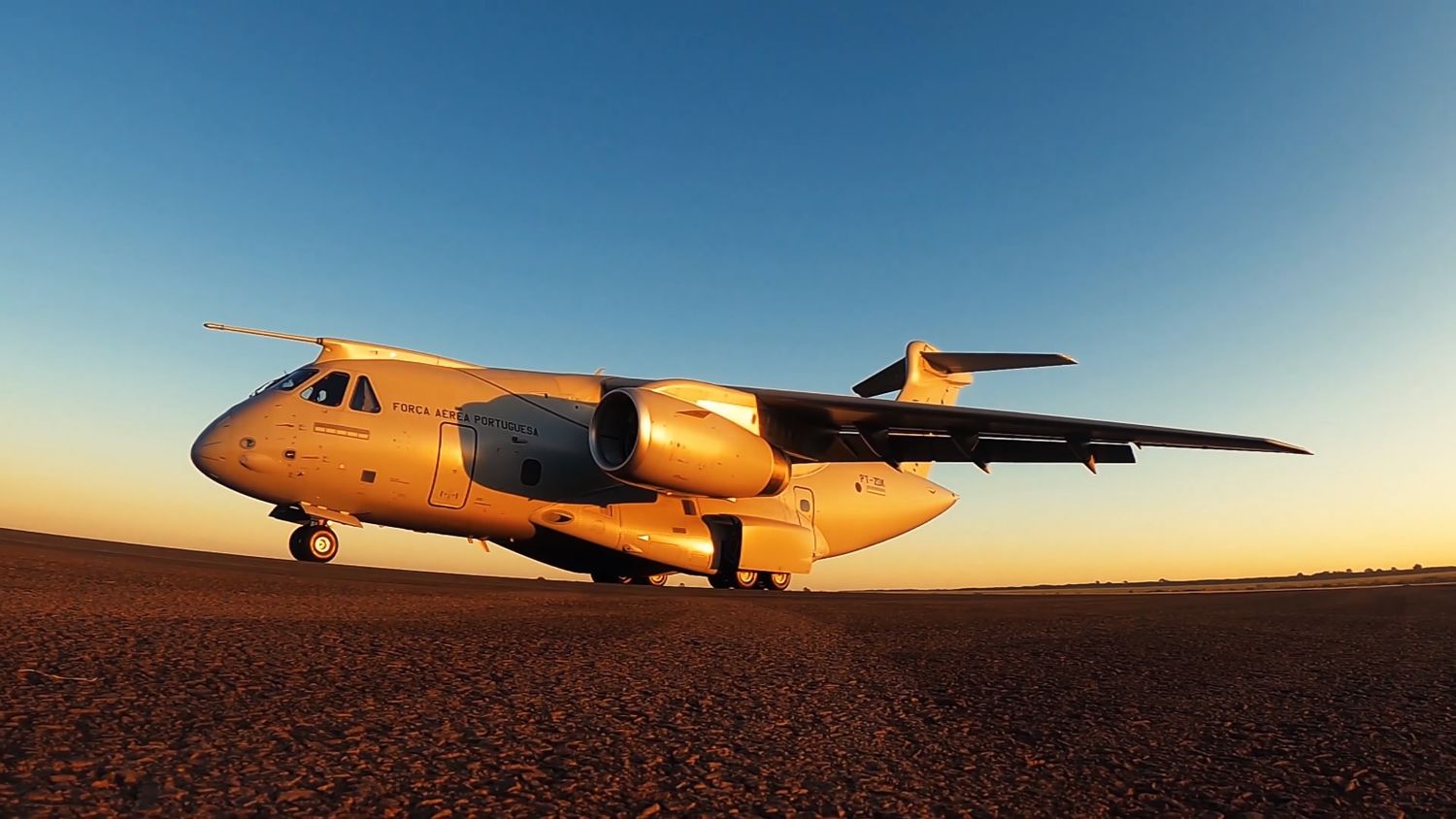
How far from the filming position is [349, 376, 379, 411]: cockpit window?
9836 mm

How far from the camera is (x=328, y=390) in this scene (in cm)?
980

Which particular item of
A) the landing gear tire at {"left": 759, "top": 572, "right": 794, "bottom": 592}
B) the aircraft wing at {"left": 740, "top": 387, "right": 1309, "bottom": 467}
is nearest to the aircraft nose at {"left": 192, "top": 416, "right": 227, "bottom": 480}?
the aircraft wing at {"left": 740, "top": 387, "right": 1309, "bottom": 467}

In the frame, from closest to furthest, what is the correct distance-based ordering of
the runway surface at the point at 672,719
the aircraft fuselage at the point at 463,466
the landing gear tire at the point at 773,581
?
the runway surface at the point at 672,719 → the aircraft fuselage at the point at 463,466 → the landing gear tire at the point at 773,581

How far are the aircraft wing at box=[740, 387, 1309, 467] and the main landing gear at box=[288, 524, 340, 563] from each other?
20.0 ft

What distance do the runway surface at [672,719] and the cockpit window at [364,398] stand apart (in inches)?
256

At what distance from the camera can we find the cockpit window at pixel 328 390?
31.8 feet

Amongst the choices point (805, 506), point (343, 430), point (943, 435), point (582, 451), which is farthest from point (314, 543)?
point (943, 435)

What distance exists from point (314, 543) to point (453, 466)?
6.32 ft

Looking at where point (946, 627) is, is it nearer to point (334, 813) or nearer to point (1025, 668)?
point (1025, 668)

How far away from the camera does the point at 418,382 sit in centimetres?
1045

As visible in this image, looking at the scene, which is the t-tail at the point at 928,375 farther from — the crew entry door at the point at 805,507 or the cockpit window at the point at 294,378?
the cockpit window at the point at 294,378

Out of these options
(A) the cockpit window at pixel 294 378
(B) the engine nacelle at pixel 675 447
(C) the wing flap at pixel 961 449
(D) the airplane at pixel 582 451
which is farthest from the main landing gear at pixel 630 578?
(A) the cockpit window at pixel 294 378

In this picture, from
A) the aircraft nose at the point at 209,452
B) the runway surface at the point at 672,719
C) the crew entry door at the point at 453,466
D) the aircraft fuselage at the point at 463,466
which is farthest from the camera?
the crew entry door at the point at 453,466

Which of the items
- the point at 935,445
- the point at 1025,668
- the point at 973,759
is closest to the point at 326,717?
the point at 973,759
